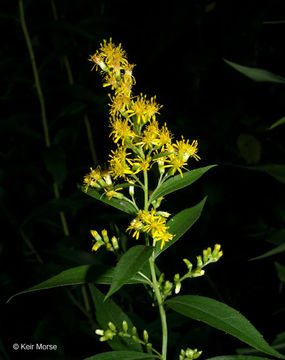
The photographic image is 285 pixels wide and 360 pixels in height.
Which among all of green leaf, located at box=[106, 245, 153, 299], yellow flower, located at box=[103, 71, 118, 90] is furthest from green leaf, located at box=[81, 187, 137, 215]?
yellow flower, located at box=[103, 71, 118, 90]

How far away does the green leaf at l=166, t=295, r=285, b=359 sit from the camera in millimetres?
956

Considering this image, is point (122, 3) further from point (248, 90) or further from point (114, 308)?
point (114, 308)

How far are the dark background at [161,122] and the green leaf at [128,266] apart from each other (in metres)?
1.44

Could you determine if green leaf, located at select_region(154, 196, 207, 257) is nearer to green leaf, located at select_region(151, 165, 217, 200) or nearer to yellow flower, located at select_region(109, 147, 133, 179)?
green leaf, located at select_region(151, 165, 217, 200)

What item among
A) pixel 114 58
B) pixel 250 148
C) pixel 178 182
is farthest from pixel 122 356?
pixel 250 148

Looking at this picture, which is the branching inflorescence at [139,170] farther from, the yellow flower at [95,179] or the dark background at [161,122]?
the dark background at [161,122]

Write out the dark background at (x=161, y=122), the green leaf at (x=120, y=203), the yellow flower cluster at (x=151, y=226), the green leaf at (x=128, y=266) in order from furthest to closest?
1. the dark background at (x=161, y=122)
2. the green leaf at (x=120, y=203)
3. the yellow flower cluster at (x=151, y=226)
4. the green leaf at (x=128, y=266)

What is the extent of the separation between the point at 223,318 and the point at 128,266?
30cm

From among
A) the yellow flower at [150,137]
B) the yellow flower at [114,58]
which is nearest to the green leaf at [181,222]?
the yellow flower at [150,137]

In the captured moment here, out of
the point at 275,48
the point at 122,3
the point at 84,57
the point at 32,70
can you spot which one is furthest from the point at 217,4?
the point at 32,70

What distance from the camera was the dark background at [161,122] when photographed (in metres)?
2.62

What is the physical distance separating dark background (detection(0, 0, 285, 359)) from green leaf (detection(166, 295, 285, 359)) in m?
1.36

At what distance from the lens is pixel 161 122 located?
328 centimetres

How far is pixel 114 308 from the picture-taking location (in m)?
1.38
